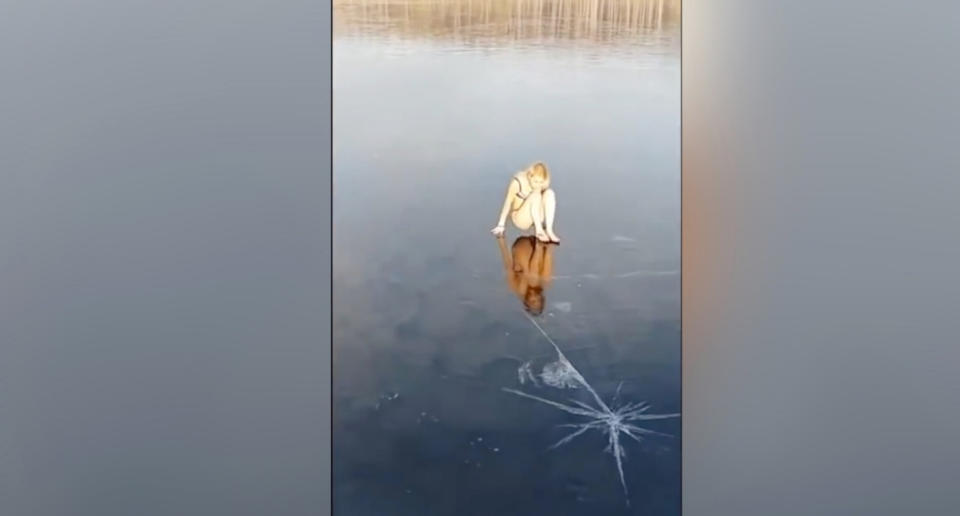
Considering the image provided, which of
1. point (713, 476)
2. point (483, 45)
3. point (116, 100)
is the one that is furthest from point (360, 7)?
point (713, 476)

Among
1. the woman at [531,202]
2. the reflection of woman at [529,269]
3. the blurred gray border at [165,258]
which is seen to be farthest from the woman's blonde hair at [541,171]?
the blurred gray border at [165,258]

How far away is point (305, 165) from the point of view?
3.58 m

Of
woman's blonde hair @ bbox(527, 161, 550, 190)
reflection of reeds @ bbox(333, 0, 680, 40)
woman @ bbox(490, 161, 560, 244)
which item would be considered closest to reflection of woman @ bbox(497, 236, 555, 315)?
woman @ bbox(490, 161, 560, 244)

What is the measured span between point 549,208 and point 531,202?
0.08 metres

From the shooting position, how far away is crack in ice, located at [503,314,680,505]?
11.8 feet

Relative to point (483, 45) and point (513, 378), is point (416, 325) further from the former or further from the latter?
point (483, 45)

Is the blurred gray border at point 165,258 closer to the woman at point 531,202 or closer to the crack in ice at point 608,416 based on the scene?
the woman at point 531,202

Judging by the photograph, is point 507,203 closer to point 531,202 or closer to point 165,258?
point 531,202

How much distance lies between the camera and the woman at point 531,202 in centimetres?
357

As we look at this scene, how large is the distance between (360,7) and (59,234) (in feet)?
5.00

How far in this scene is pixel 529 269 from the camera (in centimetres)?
359

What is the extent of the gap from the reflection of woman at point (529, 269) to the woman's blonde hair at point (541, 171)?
24 cm

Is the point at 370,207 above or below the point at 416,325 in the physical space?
above

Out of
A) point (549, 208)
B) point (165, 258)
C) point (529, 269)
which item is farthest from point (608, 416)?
point (165, 258)
